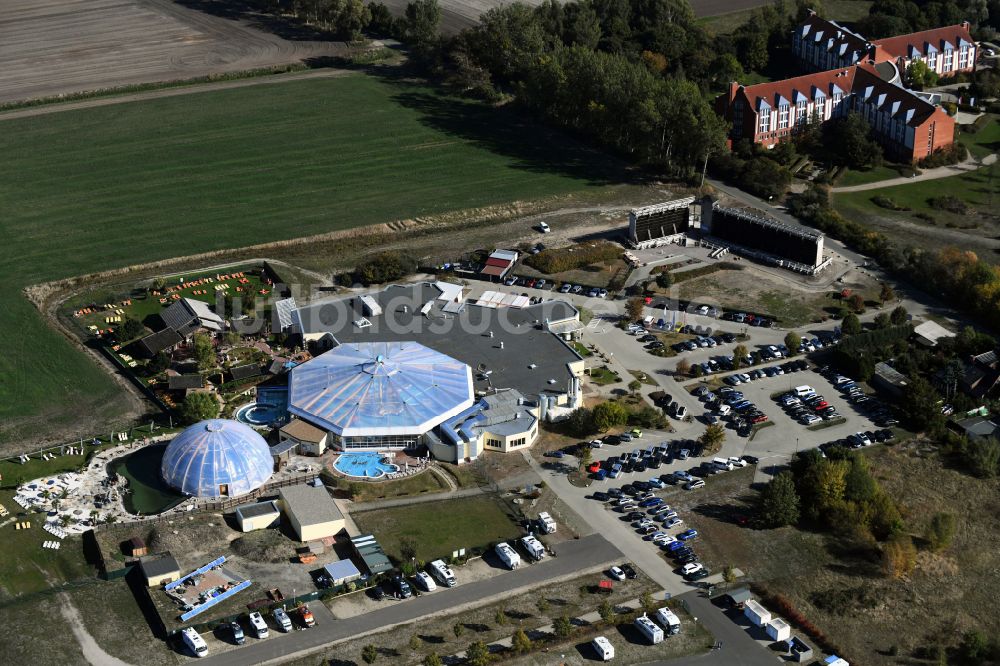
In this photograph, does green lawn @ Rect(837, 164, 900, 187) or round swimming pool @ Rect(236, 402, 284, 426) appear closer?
round swimming pool @ Rect(236, 402, 284, 426)

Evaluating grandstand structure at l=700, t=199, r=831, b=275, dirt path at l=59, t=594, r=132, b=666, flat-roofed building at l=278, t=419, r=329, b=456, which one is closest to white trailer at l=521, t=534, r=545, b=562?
flat-roofed building at l=278, t=419, r=329, b=456

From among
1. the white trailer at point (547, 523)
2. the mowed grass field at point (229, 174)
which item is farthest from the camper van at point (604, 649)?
the mowed grass field at point (229, 174)

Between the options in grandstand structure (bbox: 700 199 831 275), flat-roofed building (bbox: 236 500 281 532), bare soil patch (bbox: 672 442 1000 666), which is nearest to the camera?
bare soil patch (bbox: 672 442 1000 666)

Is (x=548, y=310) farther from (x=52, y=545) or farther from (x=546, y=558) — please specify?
(x=52, y=545)

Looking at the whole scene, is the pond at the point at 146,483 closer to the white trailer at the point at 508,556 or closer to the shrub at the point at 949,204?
the white trailer at the point at 508,556

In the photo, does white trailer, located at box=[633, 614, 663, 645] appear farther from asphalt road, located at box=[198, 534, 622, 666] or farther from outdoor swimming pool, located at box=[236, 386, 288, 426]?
outdoor swimming pool, located at box=[236, 386, 288, 426]

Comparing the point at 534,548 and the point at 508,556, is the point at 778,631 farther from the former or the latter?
the point at 508,556
